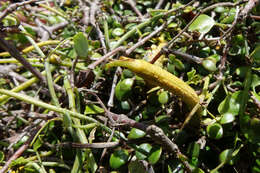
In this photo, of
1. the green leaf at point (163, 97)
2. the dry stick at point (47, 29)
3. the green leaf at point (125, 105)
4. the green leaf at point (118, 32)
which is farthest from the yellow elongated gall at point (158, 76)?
the dry stick at point (47, 29)

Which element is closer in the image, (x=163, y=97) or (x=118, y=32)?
Answer: (x=163, y=97)

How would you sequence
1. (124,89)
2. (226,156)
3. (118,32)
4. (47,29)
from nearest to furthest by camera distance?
(226,156) → (124,89) → (118,32) → (47,29)

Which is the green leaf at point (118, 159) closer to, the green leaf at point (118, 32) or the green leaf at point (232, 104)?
the green leaf at point (232, 104)

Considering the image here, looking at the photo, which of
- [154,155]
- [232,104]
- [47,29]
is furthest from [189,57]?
[47,29]

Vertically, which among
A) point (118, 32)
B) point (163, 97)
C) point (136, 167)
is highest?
point (118, 32)

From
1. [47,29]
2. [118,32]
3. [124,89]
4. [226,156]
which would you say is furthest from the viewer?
[47,29]

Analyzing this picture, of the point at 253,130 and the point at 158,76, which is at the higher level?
the point at 158,76

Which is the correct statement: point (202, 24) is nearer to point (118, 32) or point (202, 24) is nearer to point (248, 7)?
point (248, 7)
